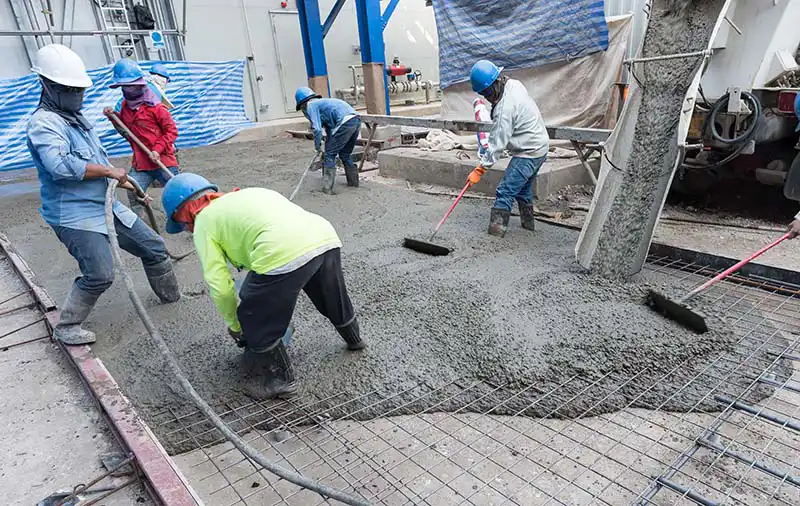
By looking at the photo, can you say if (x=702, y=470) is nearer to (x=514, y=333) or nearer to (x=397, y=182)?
(x=514, y=333)

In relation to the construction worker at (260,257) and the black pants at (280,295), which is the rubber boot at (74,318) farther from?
the black pants at (280,295)

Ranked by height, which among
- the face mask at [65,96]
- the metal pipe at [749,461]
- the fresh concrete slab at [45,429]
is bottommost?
the metal pipe at [749,461]

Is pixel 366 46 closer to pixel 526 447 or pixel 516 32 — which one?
pixel 516 32

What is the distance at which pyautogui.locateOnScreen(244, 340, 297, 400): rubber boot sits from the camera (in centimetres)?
252

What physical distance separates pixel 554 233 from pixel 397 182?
301cm

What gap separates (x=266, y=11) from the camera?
Result: 12070mm

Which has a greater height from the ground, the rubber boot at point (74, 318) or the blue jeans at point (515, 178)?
the blue jeans at point (515, 178)

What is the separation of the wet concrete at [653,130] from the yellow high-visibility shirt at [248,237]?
2.12 metres

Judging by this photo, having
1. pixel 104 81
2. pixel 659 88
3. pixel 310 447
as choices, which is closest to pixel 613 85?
pixel 659 88

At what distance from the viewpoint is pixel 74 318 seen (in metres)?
3.11

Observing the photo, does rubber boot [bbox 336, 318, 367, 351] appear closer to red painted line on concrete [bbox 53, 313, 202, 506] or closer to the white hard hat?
red painted line on concrete [bbox 53, 313, 202, 506]

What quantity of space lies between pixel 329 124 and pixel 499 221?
2.91 m

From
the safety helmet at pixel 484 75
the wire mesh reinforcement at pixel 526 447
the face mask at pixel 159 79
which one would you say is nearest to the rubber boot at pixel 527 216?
the safety helmet at pixel 484 75

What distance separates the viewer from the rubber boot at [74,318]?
308 centimetres
